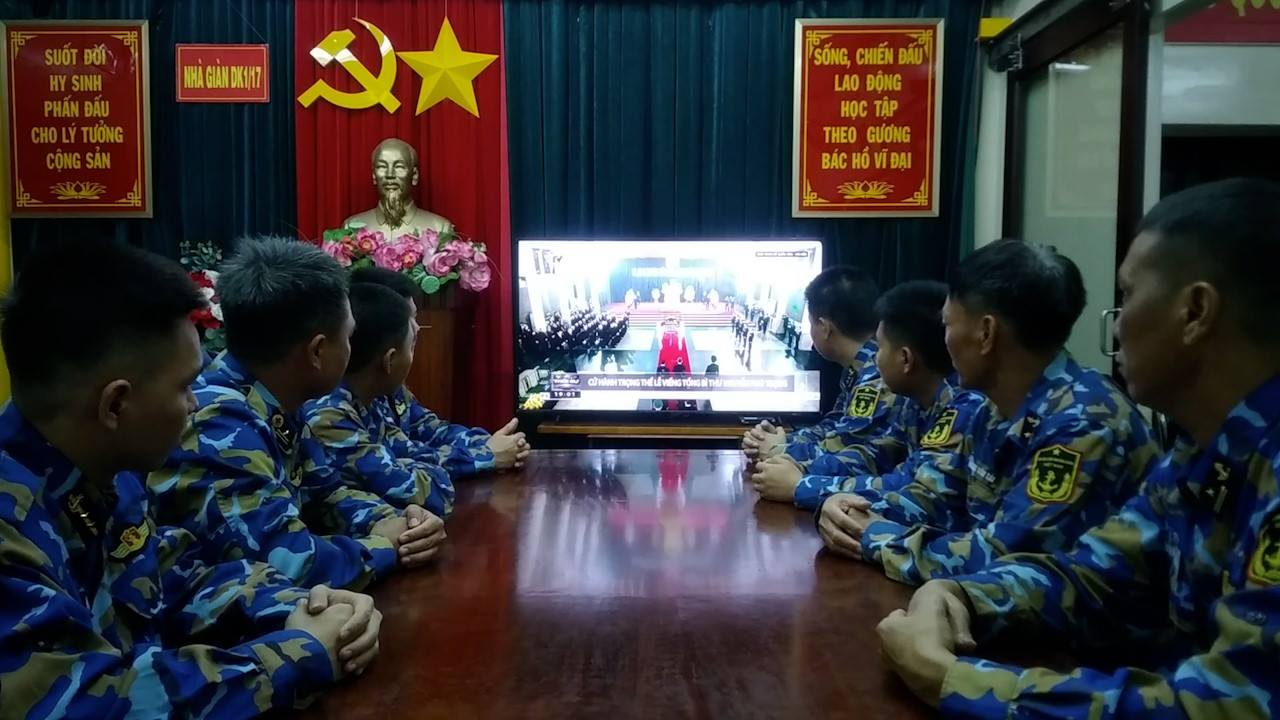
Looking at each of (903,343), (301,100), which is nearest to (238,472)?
(903,343)

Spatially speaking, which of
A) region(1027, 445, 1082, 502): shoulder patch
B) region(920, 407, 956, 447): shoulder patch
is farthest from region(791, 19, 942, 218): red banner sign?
region(1027, 445, 1082, 502): shoulder patch

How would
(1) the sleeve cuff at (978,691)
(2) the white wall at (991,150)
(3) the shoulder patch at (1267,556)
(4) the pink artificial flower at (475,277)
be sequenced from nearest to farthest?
(3) the shoulder patch at (1267,556) → (1) the sleeve cuff at (978,691) → (4) the pink artificial flower at (475,277) → (2) the white wall at (991,150)

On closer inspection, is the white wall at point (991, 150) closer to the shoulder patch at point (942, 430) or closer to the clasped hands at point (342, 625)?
the shoulder patch at point (942, 430)

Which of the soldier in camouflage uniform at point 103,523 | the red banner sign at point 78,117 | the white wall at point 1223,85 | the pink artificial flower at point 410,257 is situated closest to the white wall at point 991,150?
the white wall at point 1223,85

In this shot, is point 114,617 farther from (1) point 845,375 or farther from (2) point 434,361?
(2) point 434,361

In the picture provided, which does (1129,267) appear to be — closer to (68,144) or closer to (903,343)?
(903,343)

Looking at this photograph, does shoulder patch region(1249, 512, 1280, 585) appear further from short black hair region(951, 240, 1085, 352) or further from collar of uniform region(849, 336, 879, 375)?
collar of uniform region(849, 336, 879, 375)

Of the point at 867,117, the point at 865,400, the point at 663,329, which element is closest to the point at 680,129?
the point at 867,117

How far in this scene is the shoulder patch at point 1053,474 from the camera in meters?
1.21

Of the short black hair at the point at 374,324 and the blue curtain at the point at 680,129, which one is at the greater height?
the blue curtain at the point at 680,129

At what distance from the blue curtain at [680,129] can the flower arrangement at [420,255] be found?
421 millimetres

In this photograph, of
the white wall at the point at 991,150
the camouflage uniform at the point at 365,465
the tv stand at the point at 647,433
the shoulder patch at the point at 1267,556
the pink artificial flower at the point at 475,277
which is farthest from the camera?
the white wall at the point at 991,150

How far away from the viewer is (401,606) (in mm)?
1183

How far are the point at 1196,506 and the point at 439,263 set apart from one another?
9.69 ft
